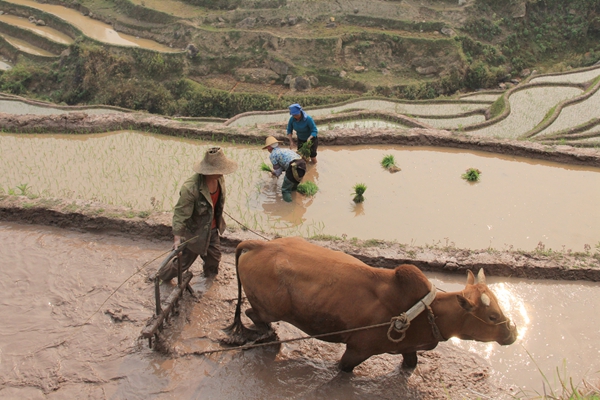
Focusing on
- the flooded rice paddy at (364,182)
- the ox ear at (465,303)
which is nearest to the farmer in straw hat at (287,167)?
the flooded rice paddy at (364,182)

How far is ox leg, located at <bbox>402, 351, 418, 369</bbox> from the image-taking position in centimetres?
430

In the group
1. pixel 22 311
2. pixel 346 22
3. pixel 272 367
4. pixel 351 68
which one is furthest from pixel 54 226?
pixel 346 22

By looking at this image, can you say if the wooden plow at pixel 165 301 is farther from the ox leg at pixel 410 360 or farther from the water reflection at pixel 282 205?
the ox leg at pixel 410 360

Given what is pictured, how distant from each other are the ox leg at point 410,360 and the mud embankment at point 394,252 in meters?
1.57

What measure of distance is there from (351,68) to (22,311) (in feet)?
99.0

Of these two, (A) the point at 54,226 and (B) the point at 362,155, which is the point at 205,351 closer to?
(A) the point at 54,226

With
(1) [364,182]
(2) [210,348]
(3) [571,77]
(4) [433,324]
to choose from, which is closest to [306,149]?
(1) [364,182]

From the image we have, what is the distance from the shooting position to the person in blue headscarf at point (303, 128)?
8.05m

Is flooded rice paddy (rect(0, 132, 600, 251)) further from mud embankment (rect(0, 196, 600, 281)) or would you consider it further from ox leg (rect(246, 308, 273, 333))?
ox leg (rect(246, 308, 273, 333))

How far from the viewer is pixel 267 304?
417 cm

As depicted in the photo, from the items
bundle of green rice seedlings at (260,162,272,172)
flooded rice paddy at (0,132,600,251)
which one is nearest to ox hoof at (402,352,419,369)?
flooded rice paddy at (0,132,600,251)

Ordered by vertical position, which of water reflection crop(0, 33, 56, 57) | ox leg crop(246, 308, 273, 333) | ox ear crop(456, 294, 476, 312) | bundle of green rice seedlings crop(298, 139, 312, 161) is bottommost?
ox leg crop(246, 308, 273, 333)

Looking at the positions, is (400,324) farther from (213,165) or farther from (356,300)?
(213,165)

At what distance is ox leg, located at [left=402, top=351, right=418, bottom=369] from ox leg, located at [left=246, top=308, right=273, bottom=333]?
4.08ft
